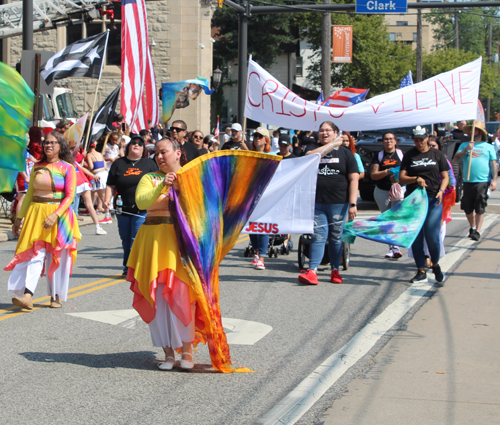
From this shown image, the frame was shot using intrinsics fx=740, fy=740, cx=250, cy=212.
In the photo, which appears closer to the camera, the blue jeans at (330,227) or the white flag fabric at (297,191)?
the white flag fabric at (297,191)

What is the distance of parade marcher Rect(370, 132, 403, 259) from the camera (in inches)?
430

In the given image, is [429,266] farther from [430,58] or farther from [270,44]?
[430,58]

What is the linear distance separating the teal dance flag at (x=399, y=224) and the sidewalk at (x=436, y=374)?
1.02 m

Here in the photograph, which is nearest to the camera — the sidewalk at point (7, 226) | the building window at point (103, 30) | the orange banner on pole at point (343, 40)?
the sidewalk at point (7, 226)

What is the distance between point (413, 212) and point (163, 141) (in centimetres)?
443

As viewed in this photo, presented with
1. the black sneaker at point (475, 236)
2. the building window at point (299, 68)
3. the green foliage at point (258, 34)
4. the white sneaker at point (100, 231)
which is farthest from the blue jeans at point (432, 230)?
the building window at point (299, 68)

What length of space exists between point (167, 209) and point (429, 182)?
4.63 m

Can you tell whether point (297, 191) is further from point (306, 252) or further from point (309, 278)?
point (306, 252)

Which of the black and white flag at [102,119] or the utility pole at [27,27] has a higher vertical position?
the utility pole at [27,27]

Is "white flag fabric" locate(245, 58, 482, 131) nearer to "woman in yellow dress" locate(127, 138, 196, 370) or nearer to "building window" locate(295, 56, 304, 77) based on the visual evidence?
"woman in yellow dress" locate(127, 138, 196, 370)

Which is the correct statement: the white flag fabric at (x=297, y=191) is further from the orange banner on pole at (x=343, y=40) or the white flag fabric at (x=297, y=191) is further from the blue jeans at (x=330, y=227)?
the orange banner on pole at (x=343, y=40)

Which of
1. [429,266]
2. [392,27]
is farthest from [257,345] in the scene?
[392,27]

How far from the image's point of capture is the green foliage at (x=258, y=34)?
5478cm

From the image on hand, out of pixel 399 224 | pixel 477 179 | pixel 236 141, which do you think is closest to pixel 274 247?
pixel 236 141
